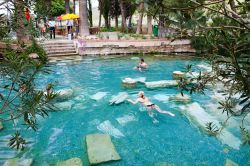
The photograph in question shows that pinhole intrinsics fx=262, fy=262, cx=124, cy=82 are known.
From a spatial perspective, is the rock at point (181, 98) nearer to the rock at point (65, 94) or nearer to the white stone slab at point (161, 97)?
the white stone slab at point (161, 97)

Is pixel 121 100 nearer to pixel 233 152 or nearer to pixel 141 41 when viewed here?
pixel 233 152

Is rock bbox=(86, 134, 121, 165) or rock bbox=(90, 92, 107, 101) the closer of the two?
rock bbox=(86, 134, 121, 165)

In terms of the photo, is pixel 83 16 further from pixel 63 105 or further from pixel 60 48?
pixel 63 105

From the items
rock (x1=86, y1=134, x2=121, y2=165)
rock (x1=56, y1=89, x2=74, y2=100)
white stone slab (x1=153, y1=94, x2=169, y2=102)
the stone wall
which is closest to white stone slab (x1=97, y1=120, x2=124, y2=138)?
rock (x1=86, y1=134, x2=121, y2=165)

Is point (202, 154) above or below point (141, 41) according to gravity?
below

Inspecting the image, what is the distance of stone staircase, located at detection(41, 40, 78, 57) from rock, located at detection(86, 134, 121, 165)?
46.7ft

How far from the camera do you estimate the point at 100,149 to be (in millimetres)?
7258

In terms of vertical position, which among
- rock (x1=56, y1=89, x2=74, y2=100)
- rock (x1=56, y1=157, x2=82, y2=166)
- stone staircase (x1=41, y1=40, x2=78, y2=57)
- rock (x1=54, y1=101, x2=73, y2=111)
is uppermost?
stone staircase (x1=41, y1=40, x2=78, y2=57)

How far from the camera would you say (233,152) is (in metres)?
7.48

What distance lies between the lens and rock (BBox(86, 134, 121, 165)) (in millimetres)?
6821

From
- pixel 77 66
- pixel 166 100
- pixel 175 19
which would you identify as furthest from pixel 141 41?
pixel 175 19

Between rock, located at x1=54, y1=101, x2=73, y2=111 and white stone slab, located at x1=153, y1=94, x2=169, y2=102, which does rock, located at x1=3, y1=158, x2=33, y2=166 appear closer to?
rock, located at x1=54, y1=101, x2=73, y2=111

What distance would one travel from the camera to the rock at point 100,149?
6821mm

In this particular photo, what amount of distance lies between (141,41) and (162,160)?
1700cm
